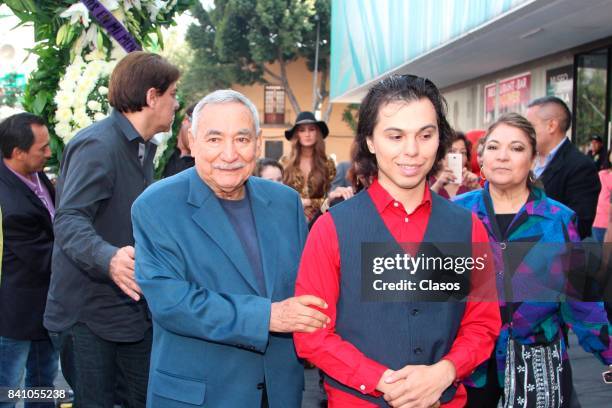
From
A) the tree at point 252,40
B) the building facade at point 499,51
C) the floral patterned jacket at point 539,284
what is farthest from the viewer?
the tree at point 252,40

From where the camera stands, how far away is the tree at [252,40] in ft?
125

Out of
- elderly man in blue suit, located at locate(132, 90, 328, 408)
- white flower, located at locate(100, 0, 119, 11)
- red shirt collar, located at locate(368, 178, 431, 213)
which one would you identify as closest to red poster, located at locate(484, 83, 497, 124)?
white flower, located at locate(100, 0, 119, 11)

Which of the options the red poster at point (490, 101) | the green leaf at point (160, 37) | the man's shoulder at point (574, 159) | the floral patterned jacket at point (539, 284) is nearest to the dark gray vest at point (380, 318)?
the floral patterned jacket at point (539, 284)

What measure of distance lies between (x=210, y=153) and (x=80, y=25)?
69.4 inches

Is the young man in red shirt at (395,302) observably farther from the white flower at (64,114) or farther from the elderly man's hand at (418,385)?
the white flower at (64,114)

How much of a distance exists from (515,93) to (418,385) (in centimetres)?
1277

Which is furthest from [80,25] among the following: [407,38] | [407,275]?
[407,38]

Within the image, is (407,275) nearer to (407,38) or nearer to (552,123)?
(552,123)

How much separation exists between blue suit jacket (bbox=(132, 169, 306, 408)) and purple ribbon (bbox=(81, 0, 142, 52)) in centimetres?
159

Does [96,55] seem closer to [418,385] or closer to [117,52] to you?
[117,52]

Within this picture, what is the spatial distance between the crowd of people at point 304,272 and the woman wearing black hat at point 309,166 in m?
2.86

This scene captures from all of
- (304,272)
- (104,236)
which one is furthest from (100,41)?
(304,272)

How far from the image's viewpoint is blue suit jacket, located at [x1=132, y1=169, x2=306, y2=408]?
7.32ft

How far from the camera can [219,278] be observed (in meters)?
2.35
